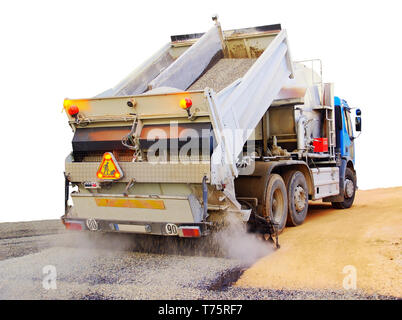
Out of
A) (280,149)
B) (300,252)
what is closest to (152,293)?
(300,252)

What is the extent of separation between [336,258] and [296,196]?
252 centimetres

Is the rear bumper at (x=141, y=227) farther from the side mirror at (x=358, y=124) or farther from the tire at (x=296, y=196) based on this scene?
the side mirror at (x=358, y=124)

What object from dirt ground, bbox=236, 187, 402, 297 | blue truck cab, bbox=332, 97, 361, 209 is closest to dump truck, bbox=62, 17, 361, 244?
dirt ground, bbox=236, 187, 402, 297

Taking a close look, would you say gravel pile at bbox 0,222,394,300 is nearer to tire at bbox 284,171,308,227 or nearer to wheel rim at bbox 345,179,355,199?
tire at bbox 284,171,308,227

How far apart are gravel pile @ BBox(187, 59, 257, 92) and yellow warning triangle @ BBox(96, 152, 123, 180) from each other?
199 cm

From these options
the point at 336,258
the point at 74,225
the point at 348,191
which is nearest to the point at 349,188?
the point at 348,191

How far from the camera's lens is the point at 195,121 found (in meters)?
6.23

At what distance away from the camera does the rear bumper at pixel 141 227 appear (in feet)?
20.0

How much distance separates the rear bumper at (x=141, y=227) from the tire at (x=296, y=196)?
2.36 meters

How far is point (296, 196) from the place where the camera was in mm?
8656

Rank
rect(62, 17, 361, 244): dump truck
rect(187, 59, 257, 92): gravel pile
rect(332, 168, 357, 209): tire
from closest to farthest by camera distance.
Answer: rect(62, 17, 361, 244): dump truck < rect(187, 59, 257, 92): gravel pile < rect(332, 168, 357, 209): tire

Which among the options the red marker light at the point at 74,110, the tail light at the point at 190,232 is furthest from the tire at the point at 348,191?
the red marker light at the point at 74,110

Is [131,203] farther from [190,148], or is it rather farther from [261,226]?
[261,226]

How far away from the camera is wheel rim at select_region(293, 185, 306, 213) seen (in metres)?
8.66
